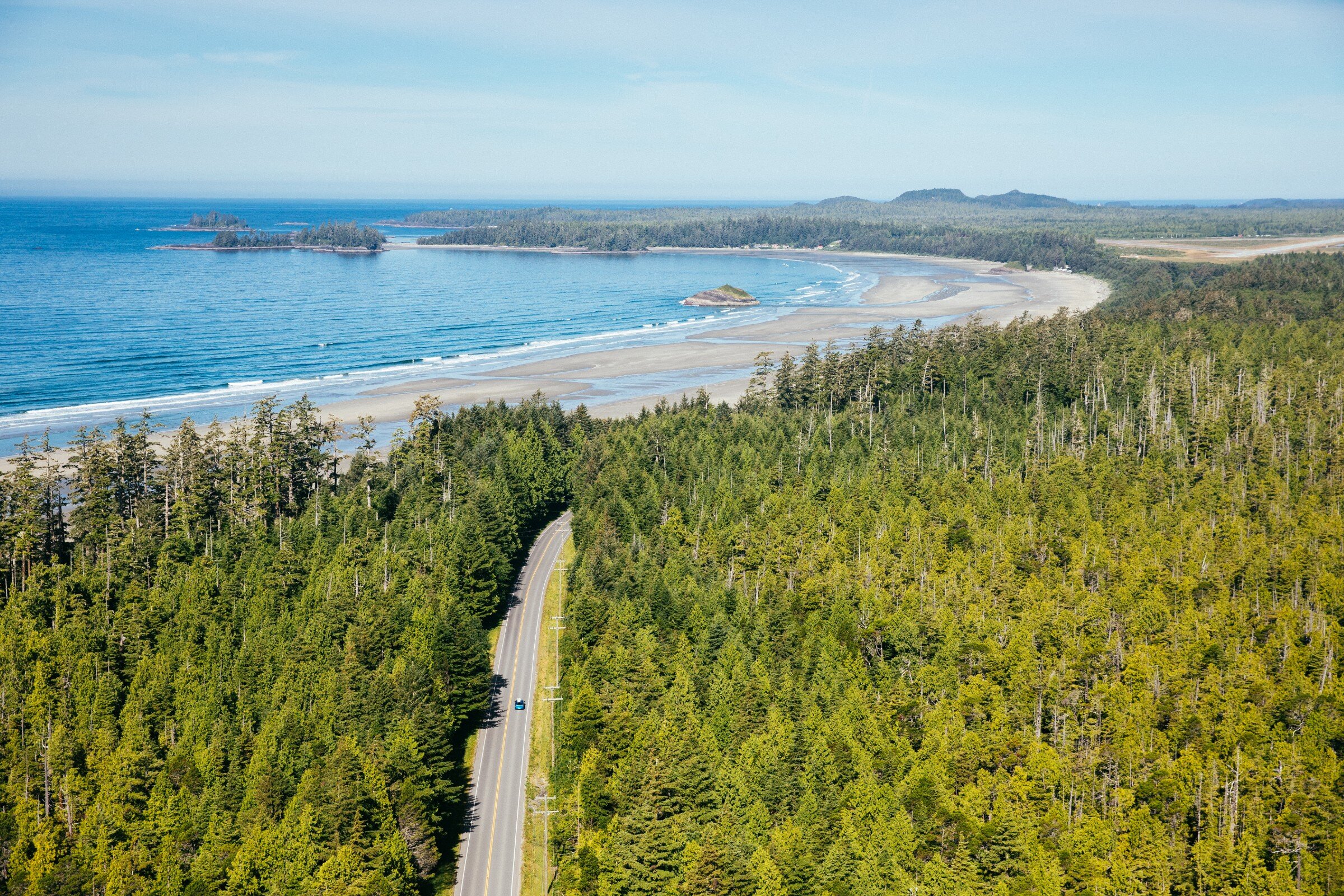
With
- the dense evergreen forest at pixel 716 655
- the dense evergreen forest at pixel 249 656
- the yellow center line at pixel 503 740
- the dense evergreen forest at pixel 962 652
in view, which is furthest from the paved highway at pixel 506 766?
the dense evergreen forest at pixel 962 652

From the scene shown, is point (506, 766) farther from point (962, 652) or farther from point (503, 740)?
point (962, 652)

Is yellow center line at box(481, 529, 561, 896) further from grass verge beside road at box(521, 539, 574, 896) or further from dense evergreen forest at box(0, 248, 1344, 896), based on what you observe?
dense evergreen forest at box(0, 248, 1344, 896)

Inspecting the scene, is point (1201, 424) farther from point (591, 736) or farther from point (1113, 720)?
point (591, 736)

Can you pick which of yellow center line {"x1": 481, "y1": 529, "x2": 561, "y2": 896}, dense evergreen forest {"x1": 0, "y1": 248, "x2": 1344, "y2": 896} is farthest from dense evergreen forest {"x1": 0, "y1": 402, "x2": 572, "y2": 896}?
yellow center line {"x1": 481, "y1": 529, "x2": 561, "y2": 896}

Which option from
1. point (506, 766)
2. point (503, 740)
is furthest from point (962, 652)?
point (503, 740)

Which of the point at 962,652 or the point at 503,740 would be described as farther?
the point at 962,652
